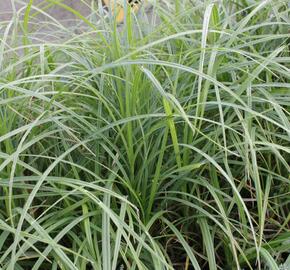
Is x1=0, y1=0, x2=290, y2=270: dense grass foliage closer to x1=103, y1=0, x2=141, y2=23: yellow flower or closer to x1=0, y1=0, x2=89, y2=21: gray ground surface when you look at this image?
x1=103, y1=0, x2=141, y2=23: yellow flower

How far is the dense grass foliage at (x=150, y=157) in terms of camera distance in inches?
47.6

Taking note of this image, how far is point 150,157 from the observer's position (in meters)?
1.29

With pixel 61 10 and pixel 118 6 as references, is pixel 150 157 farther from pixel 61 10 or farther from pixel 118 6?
pixel 61 10

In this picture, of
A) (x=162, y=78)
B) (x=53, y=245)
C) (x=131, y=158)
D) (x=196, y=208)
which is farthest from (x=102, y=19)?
(x=53, y=245)

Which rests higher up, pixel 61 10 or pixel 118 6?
pixel 118 6

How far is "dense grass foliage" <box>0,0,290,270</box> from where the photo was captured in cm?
121

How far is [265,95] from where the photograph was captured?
133 cm

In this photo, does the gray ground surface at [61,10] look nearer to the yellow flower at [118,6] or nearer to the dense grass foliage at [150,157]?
the yellow flower at [118,6]

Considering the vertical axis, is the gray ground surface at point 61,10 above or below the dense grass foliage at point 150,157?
above

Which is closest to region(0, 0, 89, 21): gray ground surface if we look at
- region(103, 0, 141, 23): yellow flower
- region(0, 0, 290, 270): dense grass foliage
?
region(103, 0, 141, 23): yellow flower

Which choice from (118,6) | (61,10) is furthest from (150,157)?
(61,10)

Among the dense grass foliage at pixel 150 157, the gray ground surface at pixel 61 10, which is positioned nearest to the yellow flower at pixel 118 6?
the dense grass foliage at pixel 150 157

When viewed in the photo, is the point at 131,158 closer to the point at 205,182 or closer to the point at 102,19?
the point at 205,182

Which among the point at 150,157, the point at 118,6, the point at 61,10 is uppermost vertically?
the point at 118,6
